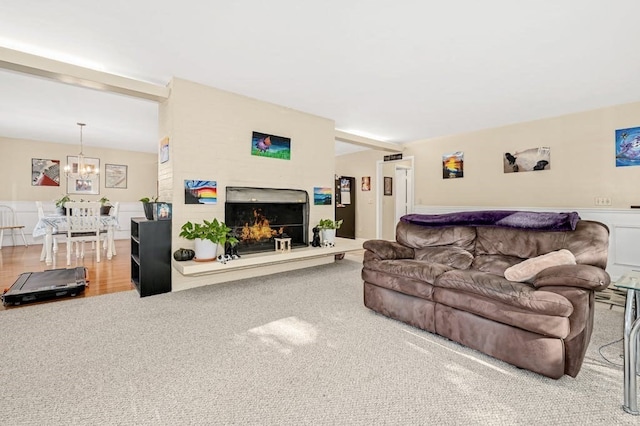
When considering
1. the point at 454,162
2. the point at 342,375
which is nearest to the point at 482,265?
the point at 342,375

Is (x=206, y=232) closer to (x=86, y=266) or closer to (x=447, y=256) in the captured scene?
(x=447, y=256)

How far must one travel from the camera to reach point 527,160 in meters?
4.98

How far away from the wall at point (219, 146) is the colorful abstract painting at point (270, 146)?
0.22ft

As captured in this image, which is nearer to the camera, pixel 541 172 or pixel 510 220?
pixel 510 220

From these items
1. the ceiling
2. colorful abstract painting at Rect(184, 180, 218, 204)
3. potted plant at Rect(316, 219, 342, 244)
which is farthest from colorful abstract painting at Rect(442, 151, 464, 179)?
colorful abstract painting at Rect(184, 180, 218, 204)

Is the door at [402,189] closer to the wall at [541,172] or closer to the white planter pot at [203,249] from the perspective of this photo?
the wall at [541,172]

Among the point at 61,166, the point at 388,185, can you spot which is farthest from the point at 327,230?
the point at 61,166

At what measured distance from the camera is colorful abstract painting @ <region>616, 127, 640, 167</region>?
3.98 m

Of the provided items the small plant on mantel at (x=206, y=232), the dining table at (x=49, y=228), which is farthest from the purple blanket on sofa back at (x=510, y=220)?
the dining table at (x=49, y=228)

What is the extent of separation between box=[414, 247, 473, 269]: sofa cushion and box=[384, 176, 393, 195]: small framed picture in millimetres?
4418

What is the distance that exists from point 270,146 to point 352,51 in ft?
6.37

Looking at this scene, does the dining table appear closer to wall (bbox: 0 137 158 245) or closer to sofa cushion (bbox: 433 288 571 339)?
wall (bbox: 0 137 158 245)

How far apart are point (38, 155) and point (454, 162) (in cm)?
946

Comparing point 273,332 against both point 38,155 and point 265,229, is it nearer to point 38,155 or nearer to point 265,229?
point 265,229
